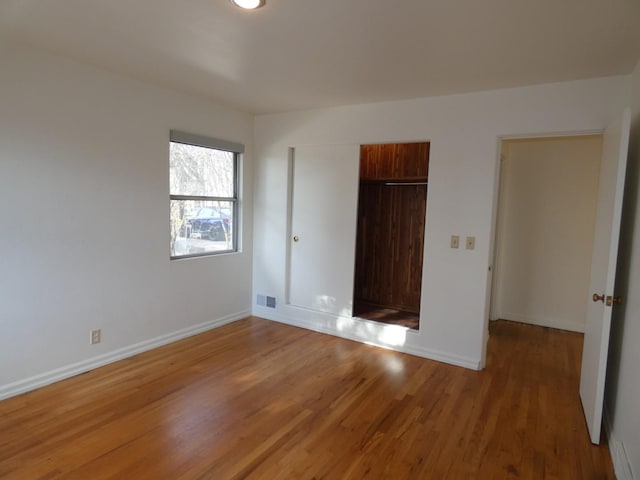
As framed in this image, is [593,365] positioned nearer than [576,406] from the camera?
Yes

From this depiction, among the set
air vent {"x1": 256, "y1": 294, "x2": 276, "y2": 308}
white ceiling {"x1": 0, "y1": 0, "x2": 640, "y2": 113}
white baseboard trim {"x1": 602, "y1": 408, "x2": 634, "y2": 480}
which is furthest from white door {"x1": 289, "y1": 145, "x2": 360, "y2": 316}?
white baseboard trim {"x1": 602, "y1": 408, "x2": 634, "y2": 480}

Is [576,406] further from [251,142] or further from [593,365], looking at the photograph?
[251,142]

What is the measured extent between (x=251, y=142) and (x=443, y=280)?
2.63 m

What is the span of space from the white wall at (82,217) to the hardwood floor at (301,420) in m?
0.28

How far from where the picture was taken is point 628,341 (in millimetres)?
2184

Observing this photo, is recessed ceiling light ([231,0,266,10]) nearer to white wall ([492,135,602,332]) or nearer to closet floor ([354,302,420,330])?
closet floor ([354,302,420,330])

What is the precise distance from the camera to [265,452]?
7.22ft

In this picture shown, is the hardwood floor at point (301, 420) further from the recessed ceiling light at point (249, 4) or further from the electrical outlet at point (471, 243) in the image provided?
the recessed ceiling light at point (249, 4)

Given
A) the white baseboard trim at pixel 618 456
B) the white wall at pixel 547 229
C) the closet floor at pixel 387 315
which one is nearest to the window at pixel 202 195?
the closet floor at pixel 387 315

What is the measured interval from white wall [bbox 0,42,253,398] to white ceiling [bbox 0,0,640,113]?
0.91ft

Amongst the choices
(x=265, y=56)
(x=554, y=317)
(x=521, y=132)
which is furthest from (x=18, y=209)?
(x=554, y=317)

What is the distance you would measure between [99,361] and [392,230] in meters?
3.45

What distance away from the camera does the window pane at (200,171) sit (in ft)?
12.3

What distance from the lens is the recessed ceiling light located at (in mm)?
1899
